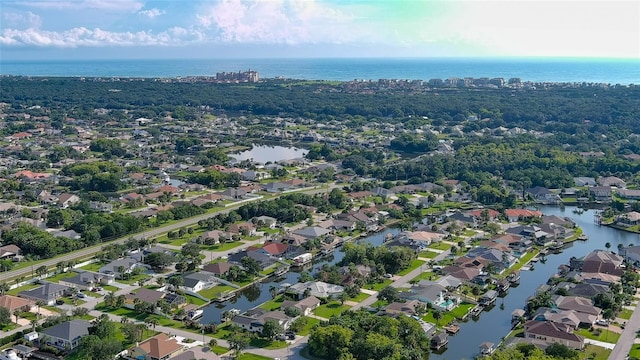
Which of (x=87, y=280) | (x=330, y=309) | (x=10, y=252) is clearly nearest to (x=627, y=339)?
(x=330, y=309)

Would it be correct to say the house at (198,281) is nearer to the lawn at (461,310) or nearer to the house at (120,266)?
the house at (120,266)

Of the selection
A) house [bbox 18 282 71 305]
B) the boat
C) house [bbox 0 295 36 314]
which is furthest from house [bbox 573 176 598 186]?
house [bbox 0 295 36 314]

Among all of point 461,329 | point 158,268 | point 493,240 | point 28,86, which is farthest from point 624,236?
point 28,86

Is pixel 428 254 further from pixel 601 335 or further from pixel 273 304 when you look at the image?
pixel 601 335

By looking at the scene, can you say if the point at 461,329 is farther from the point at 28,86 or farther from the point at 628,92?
the point at 28,86

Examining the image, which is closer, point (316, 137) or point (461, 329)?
point (461, 329)

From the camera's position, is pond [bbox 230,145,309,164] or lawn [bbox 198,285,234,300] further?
pond [bbox 230,145,309,164]

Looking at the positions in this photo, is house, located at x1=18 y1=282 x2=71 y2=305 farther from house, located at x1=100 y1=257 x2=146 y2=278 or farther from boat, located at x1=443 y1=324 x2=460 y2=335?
boat, located at x1=443 y1=324 x2=460 y2=335
